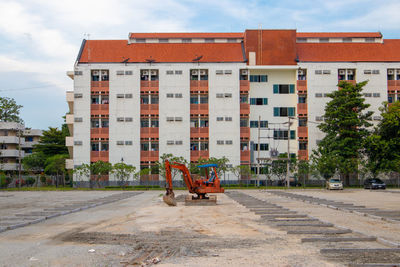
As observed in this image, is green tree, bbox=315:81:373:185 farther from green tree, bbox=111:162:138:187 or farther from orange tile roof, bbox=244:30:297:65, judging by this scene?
green tree, bbox=111:162:138:187

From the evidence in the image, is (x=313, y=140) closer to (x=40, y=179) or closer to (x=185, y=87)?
(x=185, y=87)

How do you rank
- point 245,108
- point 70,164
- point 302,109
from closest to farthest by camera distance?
1. point 70,164
2. point 245,108
3. point 302,109

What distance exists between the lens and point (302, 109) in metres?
70.6

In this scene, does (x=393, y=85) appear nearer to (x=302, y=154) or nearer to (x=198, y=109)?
(x=302, y=154)

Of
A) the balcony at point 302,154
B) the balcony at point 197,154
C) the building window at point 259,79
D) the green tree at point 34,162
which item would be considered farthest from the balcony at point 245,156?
the green tree at point 34,162

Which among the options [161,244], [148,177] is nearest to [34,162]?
[148,177]

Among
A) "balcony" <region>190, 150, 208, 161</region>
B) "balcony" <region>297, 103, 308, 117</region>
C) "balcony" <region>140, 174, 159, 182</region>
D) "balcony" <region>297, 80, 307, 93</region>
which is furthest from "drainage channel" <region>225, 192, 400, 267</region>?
"balcony" <region>297, 80, 307, 93</region>

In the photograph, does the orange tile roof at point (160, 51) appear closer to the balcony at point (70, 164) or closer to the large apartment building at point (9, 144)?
the balcony at point (70, 164)

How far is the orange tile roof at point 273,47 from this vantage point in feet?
235

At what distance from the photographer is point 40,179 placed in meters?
77.2

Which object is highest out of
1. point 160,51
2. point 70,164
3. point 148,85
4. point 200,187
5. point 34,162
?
point 160,51

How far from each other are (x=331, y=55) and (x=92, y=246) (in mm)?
66168

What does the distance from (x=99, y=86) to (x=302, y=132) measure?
105 feet

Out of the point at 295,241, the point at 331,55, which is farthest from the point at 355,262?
the point at 331,55
